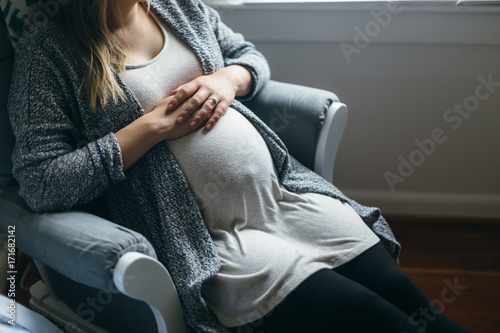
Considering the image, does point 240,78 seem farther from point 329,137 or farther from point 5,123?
point 5,123

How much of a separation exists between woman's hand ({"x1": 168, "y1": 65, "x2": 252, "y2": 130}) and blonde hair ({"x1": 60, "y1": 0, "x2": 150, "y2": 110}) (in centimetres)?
12

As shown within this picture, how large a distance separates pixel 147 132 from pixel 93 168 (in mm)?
130

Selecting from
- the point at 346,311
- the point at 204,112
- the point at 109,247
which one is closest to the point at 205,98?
the point at 204,112

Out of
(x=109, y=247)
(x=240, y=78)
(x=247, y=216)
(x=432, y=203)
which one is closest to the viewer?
(x=109, y=247)

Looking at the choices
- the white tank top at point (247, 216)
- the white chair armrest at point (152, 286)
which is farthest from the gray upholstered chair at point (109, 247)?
the white tank top at point (247, 216)

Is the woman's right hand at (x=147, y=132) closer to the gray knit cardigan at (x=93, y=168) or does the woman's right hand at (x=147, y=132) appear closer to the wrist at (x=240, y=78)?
the gray knit cardigan at (x=93, y=168)

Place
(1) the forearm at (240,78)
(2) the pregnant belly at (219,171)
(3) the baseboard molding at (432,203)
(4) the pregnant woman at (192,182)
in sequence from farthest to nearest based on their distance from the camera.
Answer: (3) the baseboard molding at (432,203) → (1) the forearm at (240,78) → (2) the pregnant belly at (219,171) → (4) the pregnant woman at (192,182)

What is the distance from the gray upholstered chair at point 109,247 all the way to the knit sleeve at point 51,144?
0.04 metres

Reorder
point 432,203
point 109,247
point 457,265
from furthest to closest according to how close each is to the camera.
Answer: point 432,203 < point 457,265 < point 109,247

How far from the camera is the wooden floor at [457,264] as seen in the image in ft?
4.78

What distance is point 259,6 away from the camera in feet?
5.17

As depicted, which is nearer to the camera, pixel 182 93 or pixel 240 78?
pixel 182 93

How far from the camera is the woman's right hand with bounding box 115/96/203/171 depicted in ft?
3.17

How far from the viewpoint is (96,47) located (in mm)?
987
